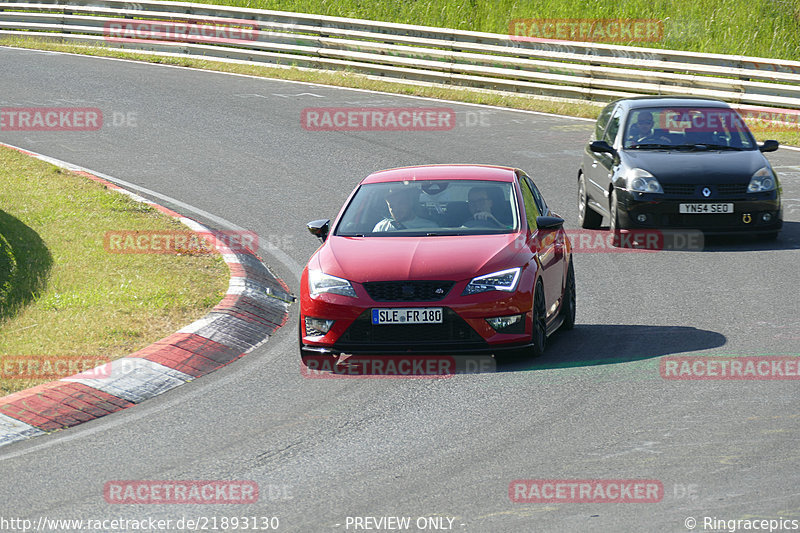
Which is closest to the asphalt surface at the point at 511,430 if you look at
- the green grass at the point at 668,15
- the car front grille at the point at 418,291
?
the car front grille at the point at 418,291

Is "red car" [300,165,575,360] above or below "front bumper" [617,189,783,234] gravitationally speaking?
above

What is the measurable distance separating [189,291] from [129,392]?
9.37ft

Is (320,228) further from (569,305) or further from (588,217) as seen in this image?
(588,217)

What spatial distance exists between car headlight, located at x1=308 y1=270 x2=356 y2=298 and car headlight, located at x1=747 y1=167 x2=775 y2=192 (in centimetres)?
690

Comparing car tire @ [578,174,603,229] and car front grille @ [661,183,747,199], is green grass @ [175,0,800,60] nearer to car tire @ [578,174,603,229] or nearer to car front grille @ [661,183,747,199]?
car tire @ [578,174,603,229]

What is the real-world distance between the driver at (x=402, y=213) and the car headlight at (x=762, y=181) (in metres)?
5.60

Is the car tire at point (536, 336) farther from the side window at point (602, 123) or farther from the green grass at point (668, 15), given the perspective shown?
the green grass at point (668, 15)

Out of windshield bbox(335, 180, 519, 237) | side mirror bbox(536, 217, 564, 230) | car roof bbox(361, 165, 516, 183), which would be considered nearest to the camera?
side mirror bbox(536, 217, 564, 230)

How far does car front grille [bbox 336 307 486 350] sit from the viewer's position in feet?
29.6

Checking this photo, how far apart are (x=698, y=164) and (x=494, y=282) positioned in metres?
6.33

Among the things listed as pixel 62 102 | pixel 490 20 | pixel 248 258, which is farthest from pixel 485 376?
pixel 490 20

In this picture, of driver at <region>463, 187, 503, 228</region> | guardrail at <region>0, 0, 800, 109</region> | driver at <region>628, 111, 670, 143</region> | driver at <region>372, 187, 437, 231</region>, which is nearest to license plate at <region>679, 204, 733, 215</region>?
driver at <region>628, 111, 670, 143</region>

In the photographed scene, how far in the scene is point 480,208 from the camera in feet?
33.8

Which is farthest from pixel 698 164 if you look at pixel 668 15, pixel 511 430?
pixel 668 15
